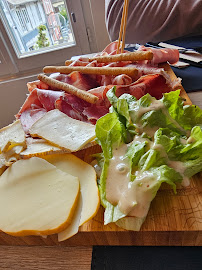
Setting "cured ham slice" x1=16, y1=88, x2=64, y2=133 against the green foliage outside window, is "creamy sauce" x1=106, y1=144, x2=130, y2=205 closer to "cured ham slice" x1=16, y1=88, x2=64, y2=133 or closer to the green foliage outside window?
"cured ham slice" x1=16, y1=88, x2=64, y2=133

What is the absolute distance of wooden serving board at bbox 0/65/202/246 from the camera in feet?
1.73

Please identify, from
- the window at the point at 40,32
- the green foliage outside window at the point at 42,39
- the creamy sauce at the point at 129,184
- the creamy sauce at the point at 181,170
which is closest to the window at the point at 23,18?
the window at the point at 40,32

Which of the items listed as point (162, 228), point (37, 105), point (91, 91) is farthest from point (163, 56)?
point (162, 228)

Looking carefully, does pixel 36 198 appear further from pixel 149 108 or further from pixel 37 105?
pixel 37 105

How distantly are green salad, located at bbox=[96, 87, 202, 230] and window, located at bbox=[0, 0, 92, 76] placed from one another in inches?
66.7

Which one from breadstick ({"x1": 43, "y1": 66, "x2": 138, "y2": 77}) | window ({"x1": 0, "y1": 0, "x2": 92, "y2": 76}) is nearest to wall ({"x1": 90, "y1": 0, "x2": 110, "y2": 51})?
window ({"x1": 0, "y1": 0, "x2": 92, "y2": 76})

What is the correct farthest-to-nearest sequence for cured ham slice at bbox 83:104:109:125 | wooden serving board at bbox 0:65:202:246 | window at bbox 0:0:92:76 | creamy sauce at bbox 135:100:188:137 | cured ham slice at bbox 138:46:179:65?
window at bbox 0:0:92:76, cured ham slice at bbox 138:46:179:65, cured ham slice at bbox 83:104:109:125, creamy sauce at bbox 135:100:188:137, wooden serving board at bbox 0:65:202:246

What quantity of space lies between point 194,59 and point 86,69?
2.12ft

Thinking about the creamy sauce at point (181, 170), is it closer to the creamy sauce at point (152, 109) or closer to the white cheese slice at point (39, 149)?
the creamy sauce at point (152, 109)

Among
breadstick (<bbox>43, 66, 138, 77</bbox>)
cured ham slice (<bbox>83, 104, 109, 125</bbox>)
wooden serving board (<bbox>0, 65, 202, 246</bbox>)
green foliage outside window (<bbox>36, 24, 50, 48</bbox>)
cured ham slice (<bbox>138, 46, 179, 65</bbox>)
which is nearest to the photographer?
wooden serving board (<bbox>0, 65, 202, 246</bbox>)

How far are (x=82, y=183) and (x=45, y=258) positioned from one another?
23cm

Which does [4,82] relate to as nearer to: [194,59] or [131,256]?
[194,59]

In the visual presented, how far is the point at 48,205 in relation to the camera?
1.94 ft

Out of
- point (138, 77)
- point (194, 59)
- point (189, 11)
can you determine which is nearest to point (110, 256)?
point (138, 77)
